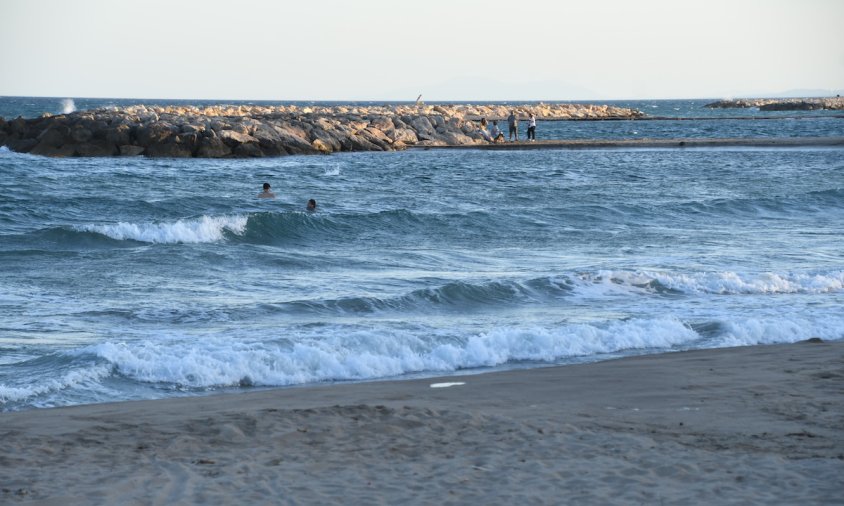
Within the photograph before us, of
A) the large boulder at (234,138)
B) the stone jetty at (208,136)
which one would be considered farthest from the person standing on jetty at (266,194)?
the large boulder at (234,138)

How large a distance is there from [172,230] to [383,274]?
639cm

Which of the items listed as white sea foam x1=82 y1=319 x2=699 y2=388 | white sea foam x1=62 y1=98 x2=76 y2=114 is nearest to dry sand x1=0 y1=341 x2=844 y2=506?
white sea foam x1=82 y1=319 x2=699 y2=388

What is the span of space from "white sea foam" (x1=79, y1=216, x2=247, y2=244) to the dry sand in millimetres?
11513

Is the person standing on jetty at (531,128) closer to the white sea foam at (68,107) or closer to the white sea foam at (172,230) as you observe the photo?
the white sea foam at (172,230)

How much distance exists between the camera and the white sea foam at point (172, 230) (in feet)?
64.2

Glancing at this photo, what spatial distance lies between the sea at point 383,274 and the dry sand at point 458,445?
1295 millimetres

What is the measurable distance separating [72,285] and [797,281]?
10.8m

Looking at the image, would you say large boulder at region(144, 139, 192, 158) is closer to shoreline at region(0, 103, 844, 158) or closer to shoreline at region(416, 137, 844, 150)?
shoreline at region(0, 103, 844, 158)

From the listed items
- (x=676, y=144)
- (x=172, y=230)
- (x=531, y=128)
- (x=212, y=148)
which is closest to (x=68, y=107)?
(x=212, y=148)

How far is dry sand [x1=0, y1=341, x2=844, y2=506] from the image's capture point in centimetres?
564

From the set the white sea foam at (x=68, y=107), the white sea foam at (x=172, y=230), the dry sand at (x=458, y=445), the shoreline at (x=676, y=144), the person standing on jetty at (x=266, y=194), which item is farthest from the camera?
the white sea foam at (x=68, y=107)

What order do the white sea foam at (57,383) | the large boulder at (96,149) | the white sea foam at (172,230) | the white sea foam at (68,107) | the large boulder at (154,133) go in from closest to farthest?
1. the white sea foam at (57,383)
2. the white sea foam at (172,230)
3. the large boulder at (96,149)
4. the large boulder at (154,133)
5. the white sea foam at (68,107)

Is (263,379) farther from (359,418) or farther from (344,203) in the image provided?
(344,203)

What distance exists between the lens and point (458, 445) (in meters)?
6.63
